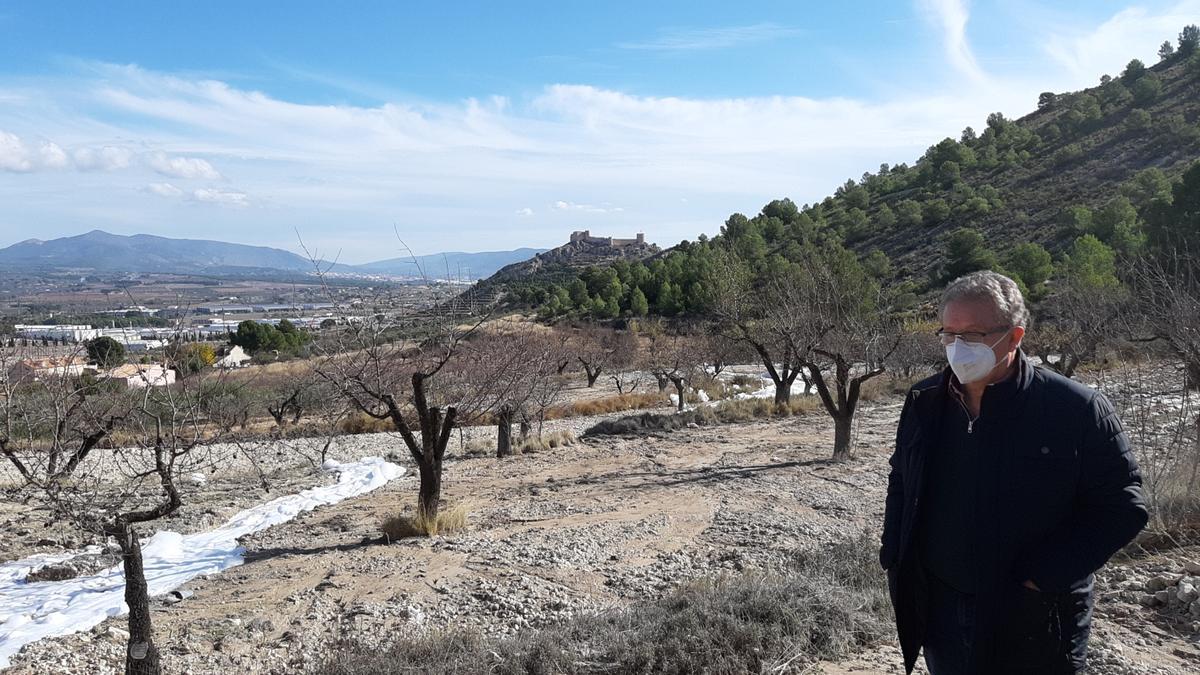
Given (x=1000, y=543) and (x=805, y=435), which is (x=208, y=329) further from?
(x=805, y=435)

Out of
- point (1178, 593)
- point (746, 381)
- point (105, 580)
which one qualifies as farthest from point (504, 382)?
point (746, 381)

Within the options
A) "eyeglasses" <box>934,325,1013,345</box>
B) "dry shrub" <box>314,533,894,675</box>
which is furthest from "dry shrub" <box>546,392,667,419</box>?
"eyeglasses" <box>934,325,1013,345</box>

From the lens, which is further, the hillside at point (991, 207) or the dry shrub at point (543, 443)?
the hillside at point (991, 207)

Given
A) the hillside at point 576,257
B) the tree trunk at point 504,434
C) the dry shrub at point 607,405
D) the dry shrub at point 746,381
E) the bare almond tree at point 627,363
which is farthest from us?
the hillside at point 576,257

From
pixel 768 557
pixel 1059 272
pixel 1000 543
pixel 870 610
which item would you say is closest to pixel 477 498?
pixel 768 557

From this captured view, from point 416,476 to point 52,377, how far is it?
A: 8.38 meters

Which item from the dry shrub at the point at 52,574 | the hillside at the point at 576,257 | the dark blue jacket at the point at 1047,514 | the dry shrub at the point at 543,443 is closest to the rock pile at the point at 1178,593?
the dark blue jacket at the point at 1047,514

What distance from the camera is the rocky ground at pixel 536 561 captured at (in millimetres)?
5293

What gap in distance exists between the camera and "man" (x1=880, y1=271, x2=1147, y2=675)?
221 cm

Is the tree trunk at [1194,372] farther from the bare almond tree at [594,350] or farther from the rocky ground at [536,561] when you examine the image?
the bare almond tree at [594,350]

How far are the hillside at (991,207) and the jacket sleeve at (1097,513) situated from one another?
36385mm

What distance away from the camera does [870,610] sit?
493 centimetres

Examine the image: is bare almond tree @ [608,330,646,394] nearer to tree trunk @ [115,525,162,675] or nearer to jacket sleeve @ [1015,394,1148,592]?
tree trunk @ [115,525,162,675]

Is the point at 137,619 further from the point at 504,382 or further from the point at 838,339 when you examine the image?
the point at 838,339
